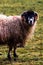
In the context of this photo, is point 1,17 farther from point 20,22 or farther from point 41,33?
point 41,33

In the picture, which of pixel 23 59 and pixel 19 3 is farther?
pixel 19 3

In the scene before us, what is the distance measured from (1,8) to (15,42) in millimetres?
11960

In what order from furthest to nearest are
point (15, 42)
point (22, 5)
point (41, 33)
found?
point (22, 5), point (41, 33), point (15, 42)

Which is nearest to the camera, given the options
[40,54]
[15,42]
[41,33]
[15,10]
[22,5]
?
[15,42]

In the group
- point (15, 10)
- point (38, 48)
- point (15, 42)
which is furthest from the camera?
point (15, 10)

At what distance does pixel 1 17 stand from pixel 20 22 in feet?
2.14

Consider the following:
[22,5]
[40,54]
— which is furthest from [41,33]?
[22,5]

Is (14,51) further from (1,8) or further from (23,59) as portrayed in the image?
(1,8)

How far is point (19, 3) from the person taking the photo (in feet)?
80.1

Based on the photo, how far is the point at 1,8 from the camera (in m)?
22.2

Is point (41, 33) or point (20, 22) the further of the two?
point (41, 33)

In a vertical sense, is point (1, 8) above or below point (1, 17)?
below

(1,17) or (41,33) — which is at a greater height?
(1,17)


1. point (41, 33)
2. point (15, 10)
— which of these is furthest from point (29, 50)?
point (15, 10)
